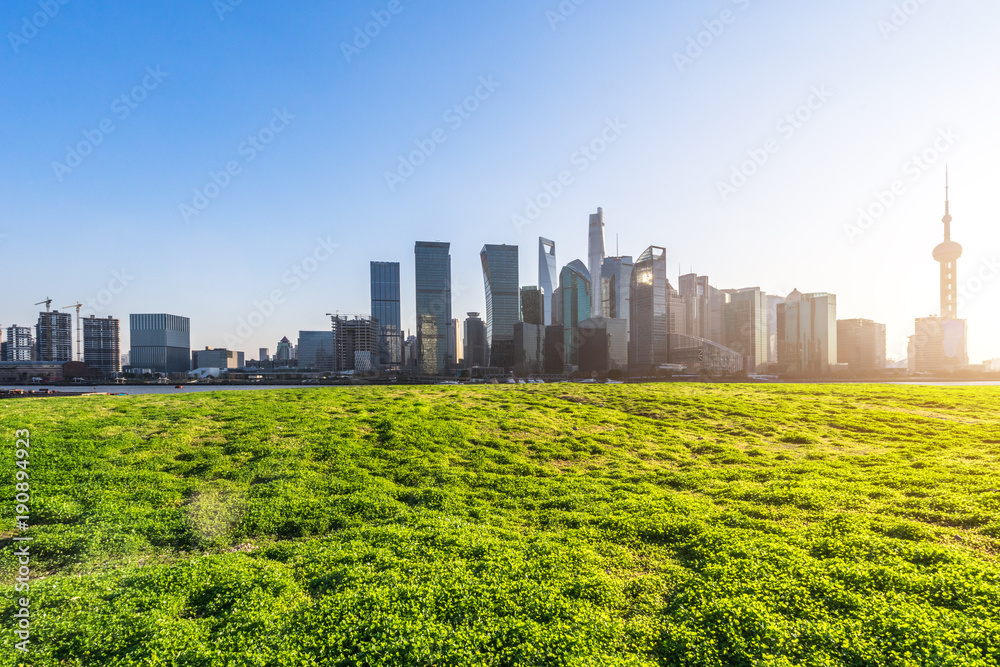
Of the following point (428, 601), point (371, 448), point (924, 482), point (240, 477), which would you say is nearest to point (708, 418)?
point (924, 482)

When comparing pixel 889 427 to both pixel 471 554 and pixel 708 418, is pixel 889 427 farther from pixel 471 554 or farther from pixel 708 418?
pixel 471 554

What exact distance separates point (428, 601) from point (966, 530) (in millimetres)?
13795

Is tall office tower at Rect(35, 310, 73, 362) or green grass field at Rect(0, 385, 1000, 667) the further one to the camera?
tall office tower at Rect(35, 310, 73, 362)

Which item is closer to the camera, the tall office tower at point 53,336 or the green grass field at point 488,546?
the green grass field at point 488,546

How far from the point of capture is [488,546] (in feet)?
32.8

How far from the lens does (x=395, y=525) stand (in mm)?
11312

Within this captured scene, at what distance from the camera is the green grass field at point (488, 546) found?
261 inches

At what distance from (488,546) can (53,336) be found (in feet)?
934

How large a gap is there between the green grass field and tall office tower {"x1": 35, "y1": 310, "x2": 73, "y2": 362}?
254 metres

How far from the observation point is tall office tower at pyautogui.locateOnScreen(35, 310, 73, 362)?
19250 cm

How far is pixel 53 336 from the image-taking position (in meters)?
195

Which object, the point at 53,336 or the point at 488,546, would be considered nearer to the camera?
the point at 488,546

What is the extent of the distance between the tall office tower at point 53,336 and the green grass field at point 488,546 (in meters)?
254

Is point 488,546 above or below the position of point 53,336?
below
